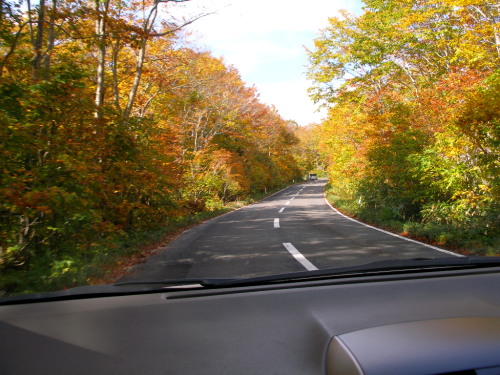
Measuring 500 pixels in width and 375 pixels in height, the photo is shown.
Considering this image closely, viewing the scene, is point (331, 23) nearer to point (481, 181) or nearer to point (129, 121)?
point (481, 181)

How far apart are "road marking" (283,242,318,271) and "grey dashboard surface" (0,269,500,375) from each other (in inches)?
119

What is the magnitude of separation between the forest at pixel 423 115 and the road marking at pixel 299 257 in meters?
3.70

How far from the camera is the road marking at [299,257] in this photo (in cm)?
579

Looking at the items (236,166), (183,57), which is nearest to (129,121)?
(183,57)

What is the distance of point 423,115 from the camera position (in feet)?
40.5

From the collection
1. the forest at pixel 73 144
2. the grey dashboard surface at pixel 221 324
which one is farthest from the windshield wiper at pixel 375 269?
the forest at pixel 73 144

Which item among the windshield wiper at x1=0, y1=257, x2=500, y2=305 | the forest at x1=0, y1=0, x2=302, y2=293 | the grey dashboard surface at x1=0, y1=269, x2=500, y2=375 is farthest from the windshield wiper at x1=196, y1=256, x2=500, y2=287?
the forest at x1=0, y1=0, x2=302, y2=293

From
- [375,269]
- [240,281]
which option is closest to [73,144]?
[240,281]

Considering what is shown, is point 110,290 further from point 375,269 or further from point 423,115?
point 423,115

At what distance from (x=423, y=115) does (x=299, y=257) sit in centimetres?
884

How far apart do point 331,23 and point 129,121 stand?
12804mm

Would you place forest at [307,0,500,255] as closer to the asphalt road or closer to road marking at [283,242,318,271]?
the asphalt road

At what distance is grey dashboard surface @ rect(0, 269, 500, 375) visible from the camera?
1636mm

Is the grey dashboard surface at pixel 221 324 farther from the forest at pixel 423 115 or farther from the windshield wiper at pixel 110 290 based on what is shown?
the forest at pixel 423 115
